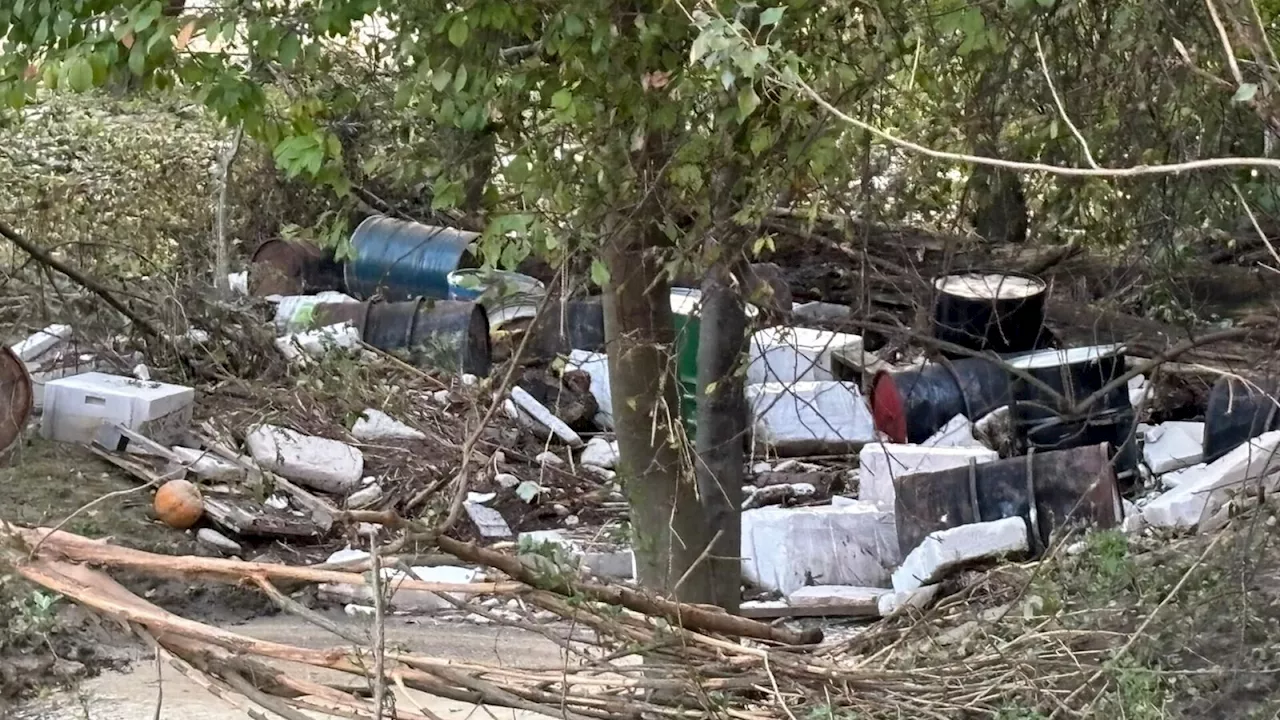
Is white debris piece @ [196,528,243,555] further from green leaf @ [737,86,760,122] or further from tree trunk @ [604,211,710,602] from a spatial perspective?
green leaf @ [737,86,760,122]

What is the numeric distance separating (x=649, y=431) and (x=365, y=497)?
2.59 metres

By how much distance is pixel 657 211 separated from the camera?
12.0ft

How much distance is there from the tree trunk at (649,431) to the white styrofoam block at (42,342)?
13.6ft

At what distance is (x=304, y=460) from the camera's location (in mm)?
6727

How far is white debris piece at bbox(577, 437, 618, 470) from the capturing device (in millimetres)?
7348

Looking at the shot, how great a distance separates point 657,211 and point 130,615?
5.56 feet

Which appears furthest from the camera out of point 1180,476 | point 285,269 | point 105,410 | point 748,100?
point 285,269

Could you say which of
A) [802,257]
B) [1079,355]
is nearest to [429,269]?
[802,257]

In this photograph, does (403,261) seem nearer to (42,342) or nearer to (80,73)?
(42,342)

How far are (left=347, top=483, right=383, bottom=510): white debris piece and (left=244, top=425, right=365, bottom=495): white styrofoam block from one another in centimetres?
13

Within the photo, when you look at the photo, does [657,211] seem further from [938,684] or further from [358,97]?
[938,684]

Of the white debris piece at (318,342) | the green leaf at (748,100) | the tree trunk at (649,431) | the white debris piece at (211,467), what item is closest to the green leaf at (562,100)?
the green leaf at (748,100)

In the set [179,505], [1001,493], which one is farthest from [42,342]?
[1001,493]

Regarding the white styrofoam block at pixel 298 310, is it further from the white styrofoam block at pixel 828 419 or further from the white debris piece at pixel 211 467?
the white styrofoam block at pixel 828 419
